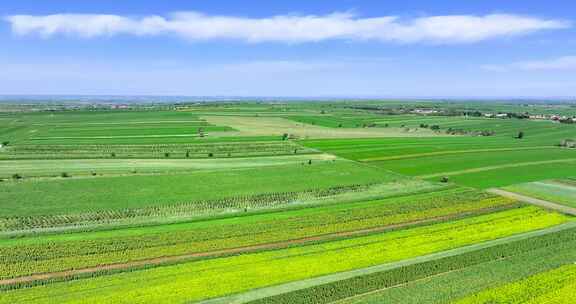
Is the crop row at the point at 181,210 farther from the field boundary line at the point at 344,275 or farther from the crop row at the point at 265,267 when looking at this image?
the field boundary line at the point at 344,275

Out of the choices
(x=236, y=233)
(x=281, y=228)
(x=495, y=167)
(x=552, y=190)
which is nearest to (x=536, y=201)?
(x=552, y=190)

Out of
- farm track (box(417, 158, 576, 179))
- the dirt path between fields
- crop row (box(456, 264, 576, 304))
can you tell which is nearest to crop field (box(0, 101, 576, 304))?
crop row (box(456, 264, 576, 304))

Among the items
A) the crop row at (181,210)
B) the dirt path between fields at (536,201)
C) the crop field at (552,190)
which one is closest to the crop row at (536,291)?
the dirt path between fields at (536,201)

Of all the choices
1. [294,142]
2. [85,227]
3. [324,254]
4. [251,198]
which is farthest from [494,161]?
[85,227]

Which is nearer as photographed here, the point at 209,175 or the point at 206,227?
the point at 206,227

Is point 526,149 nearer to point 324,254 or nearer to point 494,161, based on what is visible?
point 494,161

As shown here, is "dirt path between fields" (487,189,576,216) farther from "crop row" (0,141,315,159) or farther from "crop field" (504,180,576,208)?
"crop row" (0,141,315,159)
